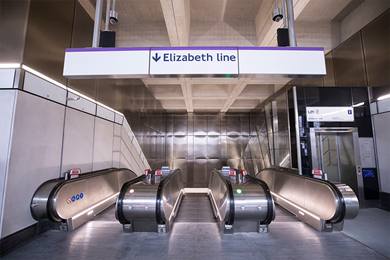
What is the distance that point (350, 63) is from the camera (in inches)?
279

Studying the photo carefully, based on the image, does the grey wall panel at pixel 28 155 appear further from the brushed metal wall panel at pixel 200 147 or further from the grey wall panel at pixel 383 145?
the brushed metal wall panel at pixel 200 147

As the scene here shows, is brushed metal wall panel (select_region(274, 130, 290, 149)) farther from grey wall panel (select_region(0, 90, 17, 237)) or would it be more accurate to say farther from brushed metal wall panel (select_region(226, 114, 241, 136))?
grey wall panel (select_region(0, 90, 17, 237))

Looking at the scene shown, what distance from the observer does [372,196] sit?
6340mm

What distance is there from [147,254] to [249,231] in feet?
7.23

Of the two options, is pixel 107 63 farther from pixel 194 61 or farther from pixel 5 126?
pixel 5 126

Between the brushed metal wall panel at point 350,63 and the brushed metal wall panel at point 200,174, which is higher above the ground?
the brushed metal wall panel at point 350,63

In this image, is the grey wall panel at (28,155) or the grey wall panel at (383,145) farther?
the grey wall panel at (383,145)

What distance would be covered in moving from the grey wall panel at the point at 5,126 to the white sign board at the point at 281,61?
13.7 feet

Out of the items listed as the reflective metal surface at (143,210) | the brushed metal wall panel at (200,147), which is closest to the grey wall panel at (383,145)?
the reflective metal surface at (143,210)

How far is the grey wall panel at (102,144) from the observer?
20.5 feet

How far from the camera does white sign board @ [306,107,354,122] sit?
683 centimetres

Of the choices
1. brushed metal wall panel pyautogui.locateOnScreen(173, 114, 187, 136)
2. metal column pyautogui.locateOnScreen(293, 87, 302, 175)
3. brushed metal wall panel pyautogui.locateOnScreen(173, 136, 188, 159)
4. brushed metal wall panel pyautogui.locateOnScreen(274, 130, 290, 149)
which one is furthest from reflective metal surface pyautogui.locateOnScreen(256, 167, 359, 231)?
brushed metal wall panel pyautogui.locateOnScreen(173, 114, 187, 136)

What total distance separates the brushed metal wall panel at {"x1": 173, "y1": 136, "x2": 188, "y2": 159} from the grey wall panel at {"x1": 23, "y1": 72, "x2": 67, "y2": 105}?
35.9 ft

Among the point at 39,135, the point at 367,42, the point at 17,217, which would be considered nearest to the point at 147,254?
the point at 17,217
